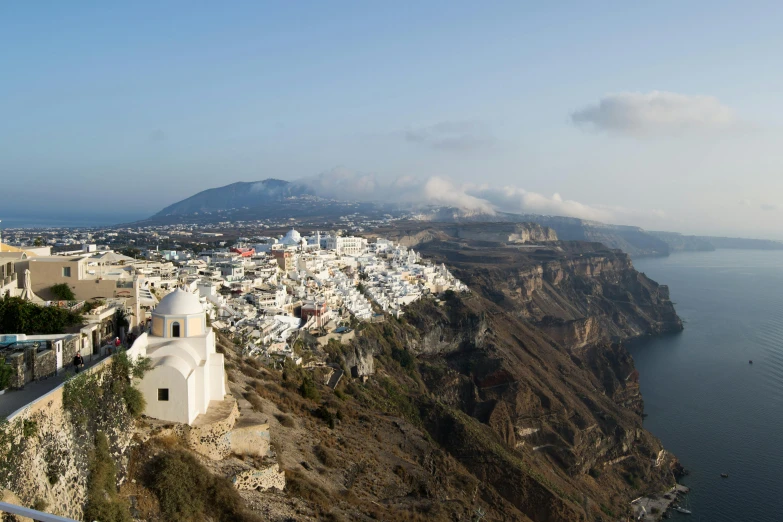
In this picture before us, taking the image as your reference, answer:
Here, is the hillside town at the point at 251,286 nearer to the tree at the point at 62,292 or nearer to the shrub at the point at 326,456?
the tree at the point at 62,292

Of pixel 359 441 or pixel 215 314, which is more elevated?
pixel 215 314

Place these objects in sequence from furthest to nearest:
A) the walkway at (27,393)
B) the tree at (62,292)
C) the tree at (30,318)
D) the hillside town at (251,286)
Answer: the hillside town at (251,286) < the tree at (62,292) < the tree at (30,318) < the walkway at (27,393)

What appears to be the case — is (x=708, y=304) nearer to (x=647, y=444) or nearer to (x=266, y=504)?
(x=647, y=444)

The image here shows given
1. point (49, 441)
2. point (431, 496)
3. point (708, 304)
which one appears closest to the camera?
point (49, 441)

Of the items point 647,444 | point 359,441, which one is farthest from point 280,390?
point 647,444

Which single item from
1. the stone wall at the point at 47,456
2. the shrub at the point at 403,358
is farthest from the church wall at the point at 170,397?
the shrub at the point at 403,358

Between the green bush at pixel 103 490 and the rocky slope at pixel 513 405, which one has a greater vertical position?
the green bush at pixel 103 490
